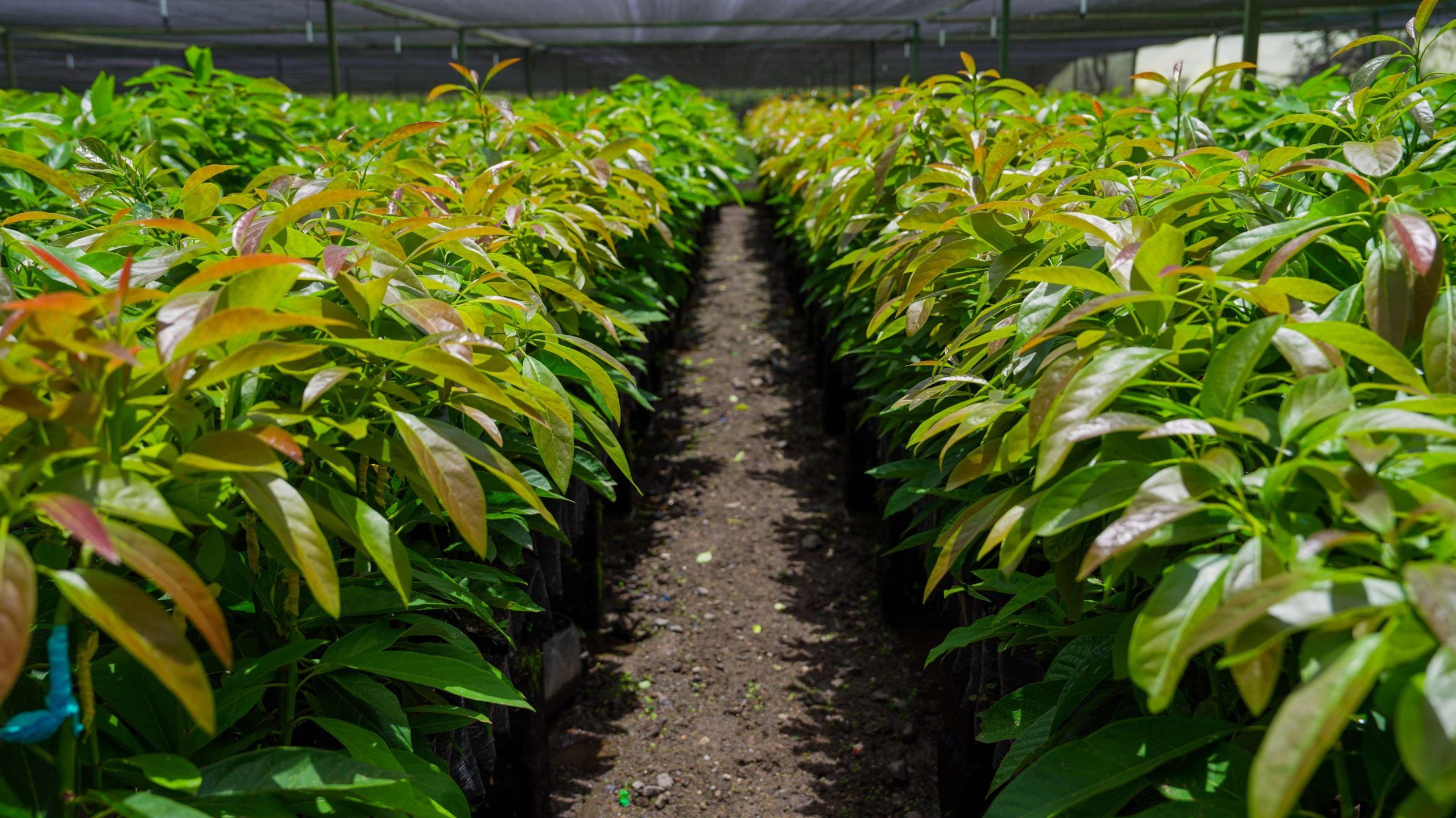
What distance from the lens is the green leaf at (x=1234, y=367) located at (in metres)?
0.89

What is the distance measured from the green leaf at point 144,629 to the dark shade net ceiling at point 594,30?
9009 mm

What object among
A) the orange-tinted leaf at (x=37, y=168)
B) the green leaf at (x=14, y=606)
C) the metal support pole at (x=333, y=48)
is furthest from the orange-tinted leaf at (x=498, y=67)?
the metal support pole at (x=333, y=48)

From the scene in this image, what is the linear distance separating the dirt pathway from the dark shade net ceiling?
19.0 ft

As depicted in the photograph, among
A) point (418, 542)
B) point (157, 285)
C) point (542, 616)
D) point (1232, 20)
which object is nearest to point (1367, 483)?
point (418, 542)

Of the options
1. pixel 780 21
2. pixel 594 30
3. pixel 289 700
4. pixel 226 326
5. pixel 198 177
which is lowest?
pixel 289 700

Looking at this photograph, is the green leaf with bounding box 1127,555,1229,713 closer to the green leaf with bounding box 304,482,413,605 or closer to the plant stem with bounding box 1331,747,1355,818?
the plant stem with bounding box 1331,747,1355,818

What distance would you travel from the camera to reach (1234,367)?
2.97 ft

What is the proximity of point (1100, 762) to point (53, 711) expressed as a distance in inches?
34.8

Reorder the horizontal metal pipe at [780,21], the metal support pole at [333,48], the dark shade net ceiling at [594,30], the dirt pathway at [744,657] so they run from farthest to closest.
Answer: the dark shade net ceiling at [594,30] < the horizontal metal pipe at [780,21] < the metal support pole at [333,48] < the dirt pathway at [744,657]

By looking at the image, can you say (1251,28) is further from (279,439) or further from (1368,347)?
(279,439)

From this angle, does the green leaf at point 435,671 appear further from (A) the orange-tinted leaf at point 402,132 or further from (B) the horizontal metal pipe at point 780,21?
(B) the horizontal metal pipe at point 780,21

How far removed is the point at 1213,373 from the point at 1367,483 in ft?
0.67

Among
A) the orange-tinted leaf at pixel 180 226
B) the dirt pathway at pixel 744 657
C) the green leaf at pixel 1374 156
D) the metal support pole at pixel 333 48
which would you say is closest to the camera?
the orange-tinted leaf at pixel 180 226

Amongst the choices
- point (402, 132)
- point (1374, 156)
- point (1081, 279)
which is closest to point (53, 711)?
point (1081, 279)
